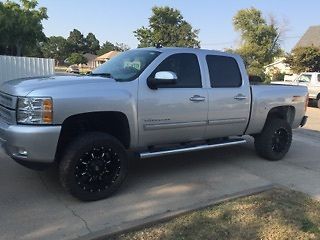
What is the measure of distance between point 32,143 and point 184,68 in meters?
2.59

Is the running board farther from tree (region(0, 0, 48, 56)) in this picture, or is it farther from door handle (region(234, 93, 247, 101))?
tree (region(0, 0, 48, 56))

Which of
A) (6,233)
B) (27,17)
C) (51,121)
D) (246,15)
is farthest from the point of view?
(246,15)

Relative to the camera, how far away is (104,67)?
6.61m

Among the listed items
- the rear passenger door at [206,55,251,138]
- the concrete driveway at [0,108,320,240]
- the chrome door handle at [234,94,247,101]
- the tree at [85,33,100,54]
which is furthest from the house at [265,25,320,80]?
the tree at [85,33,100,54]

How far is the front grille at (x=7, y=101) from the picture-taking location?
16.3ft

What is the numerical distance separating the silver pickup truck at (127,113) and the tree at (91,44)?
407 feet

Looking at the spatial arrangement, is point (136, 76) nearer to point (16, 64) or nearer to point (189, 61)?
point (189, 61)

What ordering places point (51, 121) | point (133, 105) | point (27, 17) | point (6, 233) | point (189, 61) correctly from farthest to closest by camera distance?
point (27, 17)
point (189, 61)
point (133, 105)
point (51, 121)
point (6, 233)

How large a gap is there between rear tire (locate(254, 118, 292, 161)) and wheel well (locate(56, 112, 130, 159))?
294 cm

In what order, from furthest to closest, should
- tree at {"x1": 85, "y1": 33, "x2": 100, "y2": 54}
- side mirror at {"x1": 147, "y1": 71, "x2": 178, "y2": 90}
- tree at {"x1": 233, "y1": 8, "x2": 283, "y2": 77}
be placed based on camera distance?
tree at {"x1": 85, "y1": 33, "x2": 100, "y2": 54} < tree at {"x1": 233, "y1": 8, "x2": 283, "y2": 77} < side mirror at {"x1": 147, "y1": 71, "x2": 178, "y2": 90}

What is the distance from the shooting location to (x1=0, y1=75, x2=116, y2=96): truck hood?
496cm

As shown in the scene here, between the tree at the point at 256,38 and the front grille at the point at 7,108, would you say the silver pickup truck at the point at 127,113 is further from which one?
the tree at the point at 256,38

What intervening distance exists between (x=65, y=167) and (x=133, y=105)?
1174 mm

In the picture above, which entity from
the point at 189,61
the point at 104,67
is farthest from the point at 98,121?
the point at 189,61
